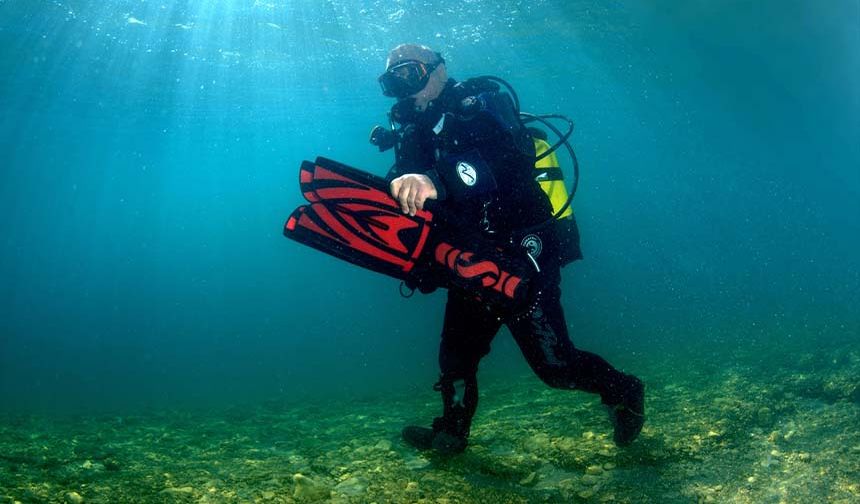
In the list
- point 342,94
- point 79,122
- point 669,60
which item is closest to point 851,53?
point 669,60

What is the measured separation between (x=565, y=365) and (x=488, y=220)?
1123 millimetres

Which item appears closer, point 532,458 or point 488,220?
point 488,220

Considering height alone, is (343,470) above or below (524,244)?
below

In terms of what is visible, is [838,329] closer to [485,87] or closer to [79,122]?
[485,87]

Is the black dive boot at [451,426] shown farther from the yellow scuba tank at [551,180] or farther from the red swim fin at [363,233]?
the yellow scuba tank at [551,180]

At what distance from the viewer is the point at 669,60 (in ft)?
88.5

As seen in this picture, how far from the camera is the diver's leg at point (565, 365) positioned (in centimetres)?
311

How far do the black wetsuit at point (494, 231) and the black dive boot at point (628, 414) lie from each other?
0.05 meters

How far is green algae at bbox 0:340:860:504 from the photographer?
266cm

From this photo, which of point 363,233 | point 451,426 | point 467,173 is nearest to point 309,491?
point 451,426

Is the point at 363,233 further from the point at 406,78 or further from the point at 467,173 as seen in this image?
the point at 406,78

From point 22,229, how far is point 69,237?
36.0 m

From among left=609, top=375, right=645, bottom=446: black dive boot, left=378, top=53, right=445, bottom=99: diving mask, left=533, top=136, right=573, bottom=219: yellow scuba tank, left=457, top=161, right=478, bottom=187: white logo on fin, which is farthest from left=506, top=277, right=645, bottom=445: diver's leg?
left=378, top=53, right=445, bottom=99: diving mask

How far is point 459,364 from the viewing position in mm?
3455
